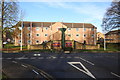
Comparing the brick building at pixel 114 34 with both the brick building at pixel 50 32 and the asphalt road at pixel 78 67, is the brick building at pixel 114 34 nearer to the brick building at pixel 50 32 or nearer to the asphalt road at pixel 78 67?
the brick building at pixel 50 32

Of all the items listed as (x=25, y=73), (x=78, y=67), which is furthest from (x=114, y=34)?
(x=25, y=73)

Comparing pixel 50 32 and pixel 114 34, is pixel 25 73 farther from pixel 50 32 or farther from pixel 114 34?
pixel 114 34

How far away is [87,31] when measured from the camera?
2274 inches

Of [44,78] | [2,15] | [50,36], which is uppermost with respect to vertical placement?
[2,15]

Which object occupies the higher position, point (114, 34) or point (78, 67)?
point (114, 34)

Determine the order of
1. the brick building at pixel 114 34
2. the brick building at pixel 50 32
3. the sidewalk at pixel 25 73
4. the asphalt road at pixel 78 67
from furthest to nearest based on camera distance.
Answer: the brick building at pixel 50 32, the brick building at pixel 114 34, the asphalt road at pixel 78 67, the sidewalk at pixel 25 73

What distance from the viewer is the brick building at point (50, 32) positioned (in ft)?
172

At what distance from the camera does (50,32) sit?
2128 inches

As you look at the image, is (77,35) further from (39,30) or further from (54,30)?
(39,30)

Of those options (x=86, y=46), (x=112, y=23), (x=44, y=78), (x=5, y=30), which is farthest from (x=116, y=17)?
(x=44, y=78)

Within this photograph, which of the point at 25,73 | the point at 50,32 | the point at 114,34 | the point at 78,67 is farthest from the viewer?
the point at 114,34

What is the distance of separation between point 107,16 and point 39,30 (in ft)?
102

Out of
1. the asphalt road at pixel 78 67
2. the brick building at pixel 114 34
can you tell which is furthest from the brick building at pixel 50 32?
the asphalt road at pixel 78 67

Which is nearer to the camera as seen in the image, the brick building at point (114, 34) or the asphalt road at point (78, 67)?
the asphalt road at point (78, 67)
